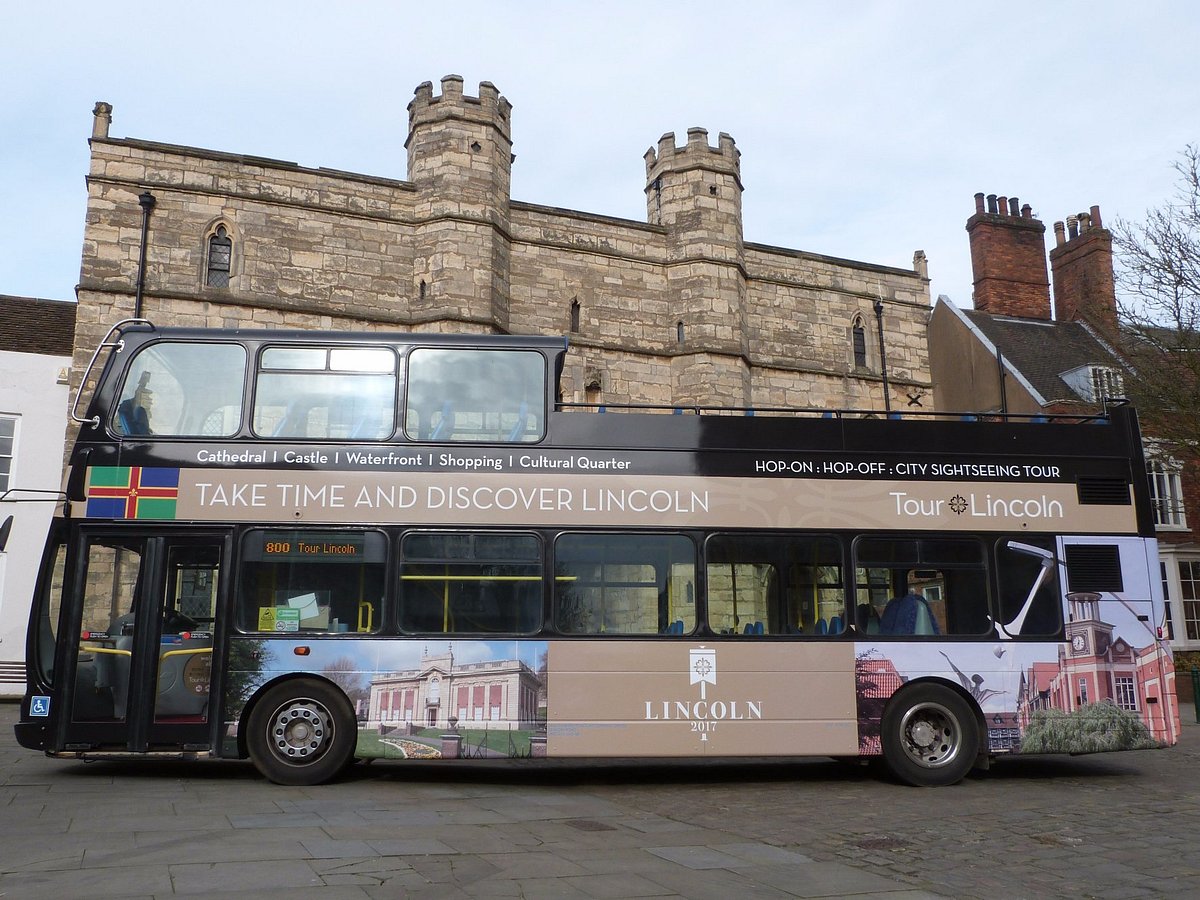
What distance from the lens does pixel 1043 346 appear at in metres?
28.4

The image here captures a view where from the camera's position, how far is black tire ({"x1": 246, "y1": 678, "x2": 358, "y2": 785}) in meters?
8.73

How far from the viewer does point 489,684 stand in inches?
348

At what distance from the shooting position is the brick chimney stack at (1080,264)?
29047 millimetres

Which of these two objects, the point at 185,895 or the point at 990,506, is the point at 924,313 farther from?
the point at 185,895

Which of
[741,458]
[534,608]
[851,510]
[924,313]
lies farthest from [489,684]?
[924,313]

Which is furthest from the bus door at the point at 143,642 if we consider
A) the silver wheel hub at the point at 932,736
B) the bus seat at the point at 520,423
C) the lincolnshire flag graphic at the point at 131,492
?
the silver wheel hub at the point at 932,736

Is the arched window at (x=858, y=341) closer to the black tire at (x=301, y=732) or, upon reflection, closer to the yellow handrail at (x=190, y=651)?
the black tire at (x=301, y=732)

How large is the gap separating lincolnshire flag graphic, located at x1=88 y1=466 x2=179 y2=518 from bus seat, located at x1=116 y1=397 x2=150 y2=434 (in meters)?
0.35

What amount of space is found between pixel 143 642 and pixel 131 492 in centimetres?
133

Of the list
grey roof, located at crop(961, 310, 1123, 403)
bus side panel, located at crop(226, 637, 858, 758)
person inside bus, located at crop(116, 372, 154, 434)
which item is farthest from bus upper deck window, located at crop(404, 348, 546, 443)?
grey roof, located at crop(961, 310, 1123, 403)

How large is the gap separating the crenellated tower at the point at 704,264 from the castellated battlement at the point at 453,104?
4.77 meters

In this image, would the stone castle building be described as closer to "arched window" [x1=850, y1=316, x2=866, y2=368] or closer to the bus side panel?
"arched window" [x1=850, y1=316, x2=866, y2=368]

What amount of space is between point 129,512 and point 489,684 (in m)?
3.56

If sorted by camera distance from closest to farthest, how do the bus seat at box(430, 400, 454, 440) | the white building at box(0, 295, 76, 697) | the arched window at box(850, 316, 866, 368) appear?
1. the bus seat at box(430, 400, 454, 440)
2. the white building at box(0, 295, 76, 697)
3. the arched window at box(850, 316, 866, 368)
